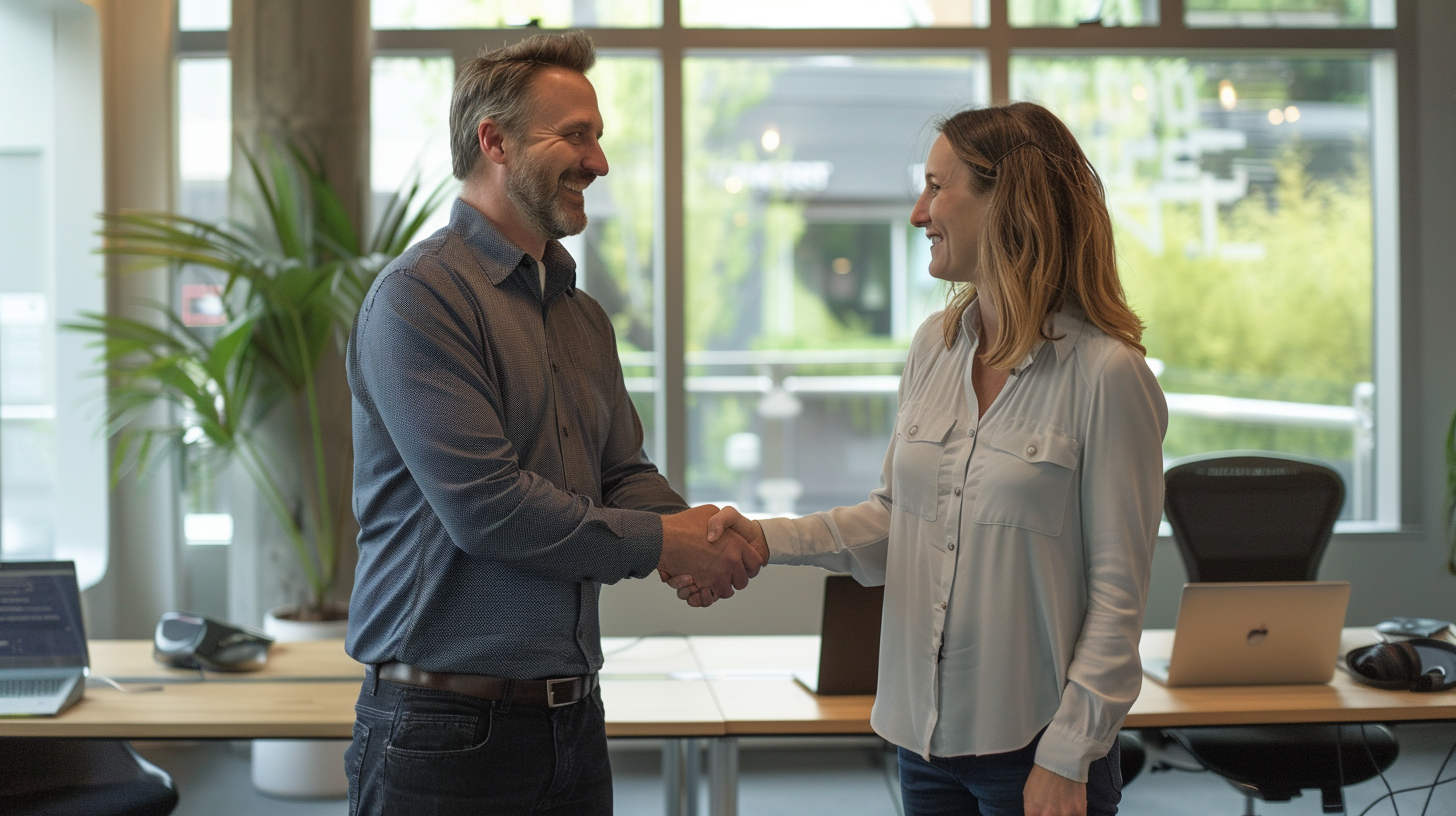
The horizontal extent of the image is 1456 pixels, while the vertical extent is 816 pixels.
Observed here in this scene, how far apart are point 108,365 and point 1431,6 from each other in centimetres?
533

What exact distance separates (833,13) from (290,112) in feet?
7.05

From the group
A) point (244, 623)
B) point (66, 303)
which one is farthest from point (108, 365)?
point (244, 623)

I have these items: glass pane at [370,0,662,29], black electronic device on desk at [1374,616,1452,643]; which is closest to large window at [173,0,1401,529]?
glass pane at [370,0,662,29]

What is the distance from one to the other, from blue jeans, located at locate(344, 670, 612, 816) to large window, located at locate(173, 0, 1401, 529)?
3.13 metres

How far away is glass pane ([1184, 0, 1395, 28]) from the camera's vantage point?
15.7 feet

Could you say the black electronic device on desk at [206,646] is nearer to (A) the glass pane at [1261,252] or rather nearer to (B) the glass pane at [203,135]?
(B) the glass pane at [203,135]

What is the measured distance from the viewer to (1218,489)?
299 cm

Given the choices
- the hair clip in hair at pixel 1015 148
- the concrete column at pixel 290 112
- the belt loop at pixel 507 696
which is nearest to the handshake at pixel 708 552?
the belt loop at pixel 507 696

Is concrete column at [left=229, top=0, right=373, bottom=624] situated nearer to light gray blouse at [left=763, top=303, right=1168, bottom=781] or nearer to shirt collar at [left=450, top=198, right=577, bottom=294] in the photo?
shirt collar at [left=450, top=198, right=577, bottom=294]

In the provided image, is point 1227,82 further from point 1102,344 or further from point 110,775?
point 110,775

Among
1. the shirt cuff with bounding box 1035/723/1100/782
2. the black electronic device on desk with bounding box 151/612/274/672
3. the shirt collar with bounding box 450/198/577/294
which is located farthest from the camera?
the black electronic device on desk with bounding box 151/612/274/672

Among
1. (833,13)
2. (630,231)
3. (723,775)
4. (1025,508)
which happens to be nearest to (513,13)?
(630,231)

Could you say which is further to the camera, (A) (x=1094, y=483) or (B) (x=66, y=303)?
(B) (x=66, y=303)

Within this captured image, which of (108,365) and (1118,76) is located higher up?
(1118,76)
